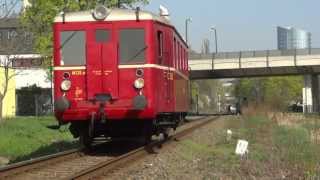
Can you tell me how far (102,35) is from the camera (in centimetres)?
1722

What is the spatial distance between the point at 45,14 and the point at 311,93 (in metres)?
53.1

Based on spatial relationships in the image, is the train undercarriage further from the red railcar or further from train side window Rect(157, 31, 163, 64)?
train side window Rect(157, 31, 163, 64)

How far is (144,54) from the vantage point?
55.7ft

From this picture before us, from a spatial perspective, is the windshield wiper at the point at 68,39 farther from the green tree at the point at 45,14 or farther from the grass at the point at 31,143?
the green tree at the point at 45,14

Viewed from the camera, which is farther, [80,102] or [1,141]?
[1,141]

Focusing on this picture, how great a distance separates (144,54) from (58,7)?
2156 centimetres

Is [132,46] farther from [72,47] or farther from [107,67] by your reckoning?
[72,47]

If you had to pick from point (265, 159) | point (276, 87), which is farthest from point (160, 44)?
point (276, 87)

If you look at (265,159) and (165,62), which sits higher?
(165,62)

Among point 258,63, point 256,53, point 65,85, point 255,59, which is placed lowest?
point 65,85

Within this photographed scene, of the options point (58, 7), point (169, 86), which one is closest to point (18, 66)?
point (58, 7)

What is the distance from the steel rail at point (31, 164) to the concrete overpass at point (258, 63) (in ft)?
195

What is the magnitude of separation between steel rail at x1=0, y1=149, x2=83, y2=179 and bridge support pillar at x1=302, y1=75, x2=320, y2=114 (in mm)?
66454

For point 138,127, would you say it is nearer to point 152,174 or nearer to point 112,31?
point 112,31
